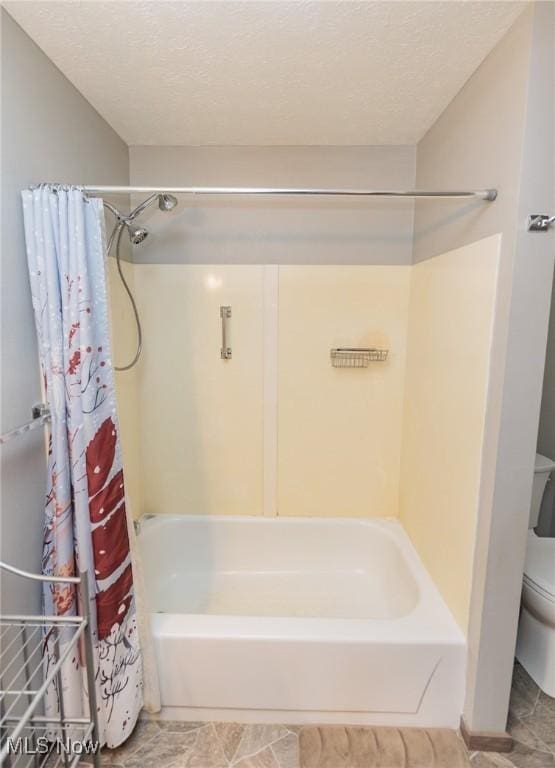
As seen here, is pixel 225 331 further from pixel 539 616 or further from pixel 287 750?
pixel 539 616

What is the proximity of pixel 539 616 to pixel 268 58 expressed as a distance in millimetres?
2361

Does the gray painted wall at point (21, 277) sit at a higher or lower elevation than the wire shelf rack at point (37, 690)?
higher

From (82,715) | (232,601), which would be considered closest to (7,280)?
(82,715)

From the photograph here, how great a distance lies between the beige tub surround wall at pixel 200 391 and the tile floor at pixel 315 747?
1.02 metres

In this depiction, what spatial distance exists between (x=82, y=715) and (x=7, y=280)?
151 cm

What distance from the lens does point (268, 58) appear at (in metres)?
1.40

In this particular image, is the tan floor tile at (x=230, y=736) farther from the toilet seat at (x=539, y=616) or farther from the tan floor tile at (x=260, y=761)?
the toilet seat at (x=539, y=616)

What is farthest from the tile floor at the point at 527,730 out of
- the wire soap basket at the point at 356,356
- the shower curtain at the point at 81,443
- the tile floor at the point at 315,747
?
the wire soap basket at the point at 356,356

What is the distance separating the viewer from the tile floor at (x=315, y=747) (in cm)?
143

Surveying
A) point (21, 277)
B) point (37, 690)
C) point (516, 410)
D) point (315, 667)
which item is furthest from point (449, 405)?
point (37, 690)

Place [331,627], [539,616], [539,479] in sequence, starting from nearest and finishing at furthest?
[331,627] → [539,616] → [539,479]

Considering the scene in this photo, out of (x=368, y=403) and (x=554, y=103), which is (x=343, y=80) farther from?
(x=368, y=403)

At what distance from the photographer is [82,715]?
1.44 meters

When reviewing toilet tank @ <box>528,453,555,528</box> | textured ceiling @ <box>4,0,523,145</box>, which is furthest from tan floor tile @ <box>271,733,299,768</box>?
textured ceiling @ <box>4,0,523,145</box>
